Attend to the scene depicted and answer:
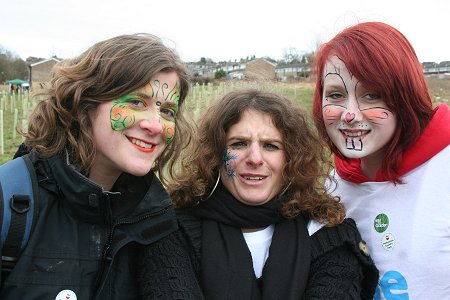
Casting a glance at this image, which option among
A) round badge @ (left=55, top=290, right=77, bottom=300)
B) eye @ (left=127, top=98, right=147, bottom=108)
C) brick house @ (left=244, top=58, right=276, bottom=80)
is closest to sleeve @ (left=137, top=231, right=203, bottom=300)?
round badge @ (left=55, top=290, right=77, bottom=300)

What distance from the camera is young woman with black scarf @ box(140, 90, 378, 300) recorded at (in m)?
2.10

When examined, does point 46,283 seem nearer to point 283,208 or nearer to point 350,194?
point 283,208

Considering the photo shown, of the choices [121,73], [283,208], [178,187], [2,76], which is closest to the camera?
[121,73]

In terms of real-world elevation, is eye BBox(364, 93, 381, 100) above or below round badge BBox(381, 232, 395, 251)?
above

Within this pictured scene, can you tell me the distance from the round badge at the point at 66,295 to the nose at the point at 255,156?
1.01m

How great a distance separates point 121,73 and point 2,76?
55.3 m

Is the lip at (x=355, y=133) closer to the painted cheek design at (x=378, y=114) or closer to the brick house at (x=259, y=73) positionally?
the painted cheek design at (x=378, y=114)

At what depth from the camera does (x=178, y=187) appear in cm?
251

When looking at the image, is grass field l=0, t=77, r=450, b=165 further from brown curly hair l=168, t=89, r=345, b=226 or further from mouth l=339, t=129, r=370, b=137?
mouth l=339, t=129, r=370, b=137

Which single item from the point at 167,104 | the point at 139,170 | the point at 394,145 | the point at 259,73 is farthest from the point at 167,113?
the point at 259,73

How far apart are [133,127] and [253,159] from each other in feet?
2.00

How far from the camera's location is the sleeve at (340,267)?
6.68 ft

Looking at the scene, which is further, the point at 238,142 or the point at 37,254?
the point at 238,142

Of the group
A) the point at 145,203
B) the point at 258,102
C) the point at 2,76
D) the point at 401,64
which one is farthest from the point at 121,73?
the point at 2,76
